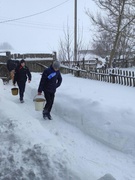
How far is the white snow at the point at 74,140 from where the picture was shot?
417 centimetres

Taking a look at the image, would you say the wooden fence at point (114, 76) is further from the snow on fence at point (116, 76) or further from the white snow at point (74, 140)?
the white snow at point (74, 140)

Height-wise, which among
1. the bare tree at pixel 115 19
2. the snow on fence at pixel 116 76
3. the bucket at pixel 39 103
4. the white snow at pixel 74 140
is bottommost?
the white snow at pixel 74 140

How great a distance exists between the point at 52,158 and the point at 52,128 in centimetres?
236

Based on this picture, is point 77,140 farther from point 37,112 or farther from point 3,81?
point 3,81

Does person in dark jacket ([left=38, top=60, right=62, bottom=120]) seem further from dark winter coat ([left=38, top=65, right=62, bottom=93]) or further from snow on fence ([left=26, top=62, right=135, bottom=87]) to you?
snow on fence ([left=26, top=62, right=135, bottom=87])

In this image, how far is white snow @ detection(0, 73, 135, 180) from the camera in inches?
164

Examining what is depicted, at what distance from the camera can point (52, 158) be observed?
4.35m

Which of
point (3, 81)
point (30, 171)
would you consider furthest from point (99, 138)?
point (3, 81)

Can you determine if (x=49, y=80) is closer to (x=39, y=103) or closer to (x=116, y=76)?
(x=39, y=103)

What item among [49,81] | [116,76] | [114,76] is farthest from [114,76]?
[49,81]

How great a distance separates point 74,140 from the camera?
5.95 meters

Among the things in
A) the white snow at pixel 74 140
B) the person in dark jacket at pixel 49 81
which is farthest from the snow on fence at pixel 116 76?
the person in dark jacket at pixel 49 81

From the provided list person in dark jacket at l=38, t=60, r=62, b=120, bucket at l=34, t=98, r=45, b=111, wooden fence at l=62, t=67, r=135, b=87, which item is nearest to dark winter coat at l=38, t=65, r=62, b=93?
person in dark jacket at l=38, t=60, r=62, b=120

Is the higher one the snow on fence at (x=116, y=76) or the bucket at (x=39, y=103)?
the snow on fence at (x=116, y=76)
